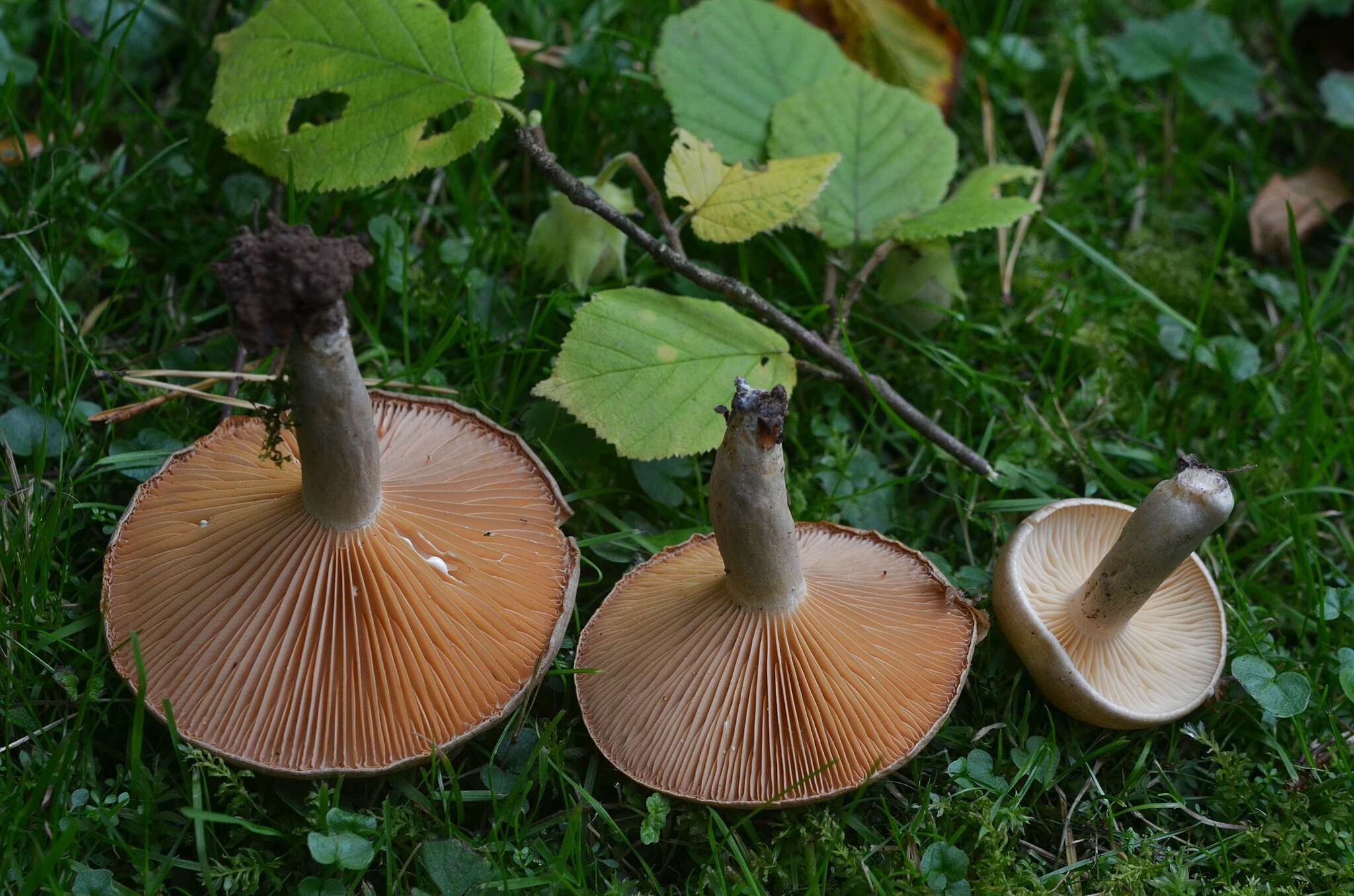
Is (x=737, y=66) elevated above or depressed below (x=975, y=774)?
above

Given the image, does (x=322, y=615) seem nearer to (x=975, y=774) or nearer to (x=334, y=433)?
(x=334, y=433)

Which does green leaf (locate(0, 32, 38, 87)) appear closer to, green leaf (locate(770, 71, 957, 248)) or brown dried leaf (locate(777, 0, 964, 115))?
green leaf (locate(770, 71, 957, 248))

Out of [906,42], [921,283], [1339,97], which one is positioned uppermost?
[906,42]

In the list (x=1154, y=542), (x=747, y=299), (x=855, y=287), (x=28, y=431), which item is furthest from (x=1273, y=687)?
(x=28, y=431)

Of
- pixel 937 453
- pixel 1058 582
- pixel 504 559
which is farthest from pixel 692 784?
pixel 937 453

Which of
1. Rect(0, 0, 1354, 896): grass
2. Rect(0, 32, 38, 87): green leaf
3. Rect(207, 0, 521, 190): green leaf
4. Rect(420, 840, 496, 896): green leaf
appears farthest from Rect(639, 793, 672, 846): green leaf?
Rect(0, 32, 38, 87): green leaf

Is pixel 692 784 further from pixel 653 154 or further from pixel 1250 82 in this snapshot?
pixel 1250 82

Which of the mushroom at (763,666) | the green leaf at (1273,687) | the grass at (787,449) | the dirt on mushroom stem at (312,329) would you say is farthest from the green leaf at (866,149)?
the dirt on mushroom stem at (312,329)
